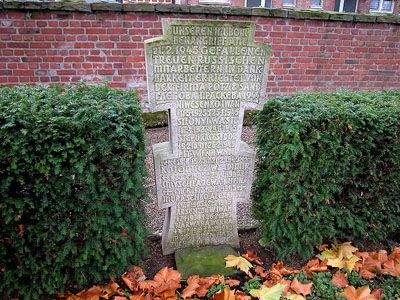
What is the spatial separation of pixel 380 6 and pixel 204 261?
475 inches

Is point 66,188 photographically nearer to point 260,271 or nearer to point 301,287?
point 260,271

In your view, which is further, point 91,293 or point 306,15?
point 306,15

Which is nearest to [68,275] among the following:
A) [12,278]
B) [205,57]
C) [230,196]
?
[12,278]

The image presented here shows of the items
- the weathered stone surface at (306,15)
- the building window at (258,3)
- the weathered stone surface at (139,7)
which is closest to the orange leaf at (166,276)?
the weathered stone surface at (139,7)

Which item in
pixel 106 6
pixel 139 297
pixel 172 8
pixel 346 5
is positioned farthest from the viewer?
pixel 346 5

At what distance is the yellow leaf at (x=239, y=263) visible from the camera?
243 centimetres

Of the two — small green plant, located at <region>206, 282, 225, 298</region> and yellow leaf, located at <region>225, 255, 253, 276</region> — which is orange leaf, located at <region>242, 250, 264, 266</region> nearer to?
yellow leaf, located at <region>225, 255, 253, 276</region>

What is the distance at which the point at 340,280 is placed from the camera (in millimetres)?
2328

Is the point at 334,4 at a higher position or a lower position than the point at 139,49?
higher

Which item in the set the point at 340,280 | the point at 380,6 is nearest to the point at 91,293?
the point at 340,280

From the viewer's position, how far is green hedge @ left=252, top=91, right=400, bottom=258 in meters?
2.35

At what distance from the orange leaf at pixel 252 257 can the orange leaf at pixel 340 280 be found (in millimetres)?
592

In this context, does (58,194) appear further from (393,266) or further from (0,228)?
(393,266)

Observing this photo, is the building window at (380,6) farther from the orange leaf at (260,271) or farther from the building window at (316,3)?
the orange leaf at (260,271)
